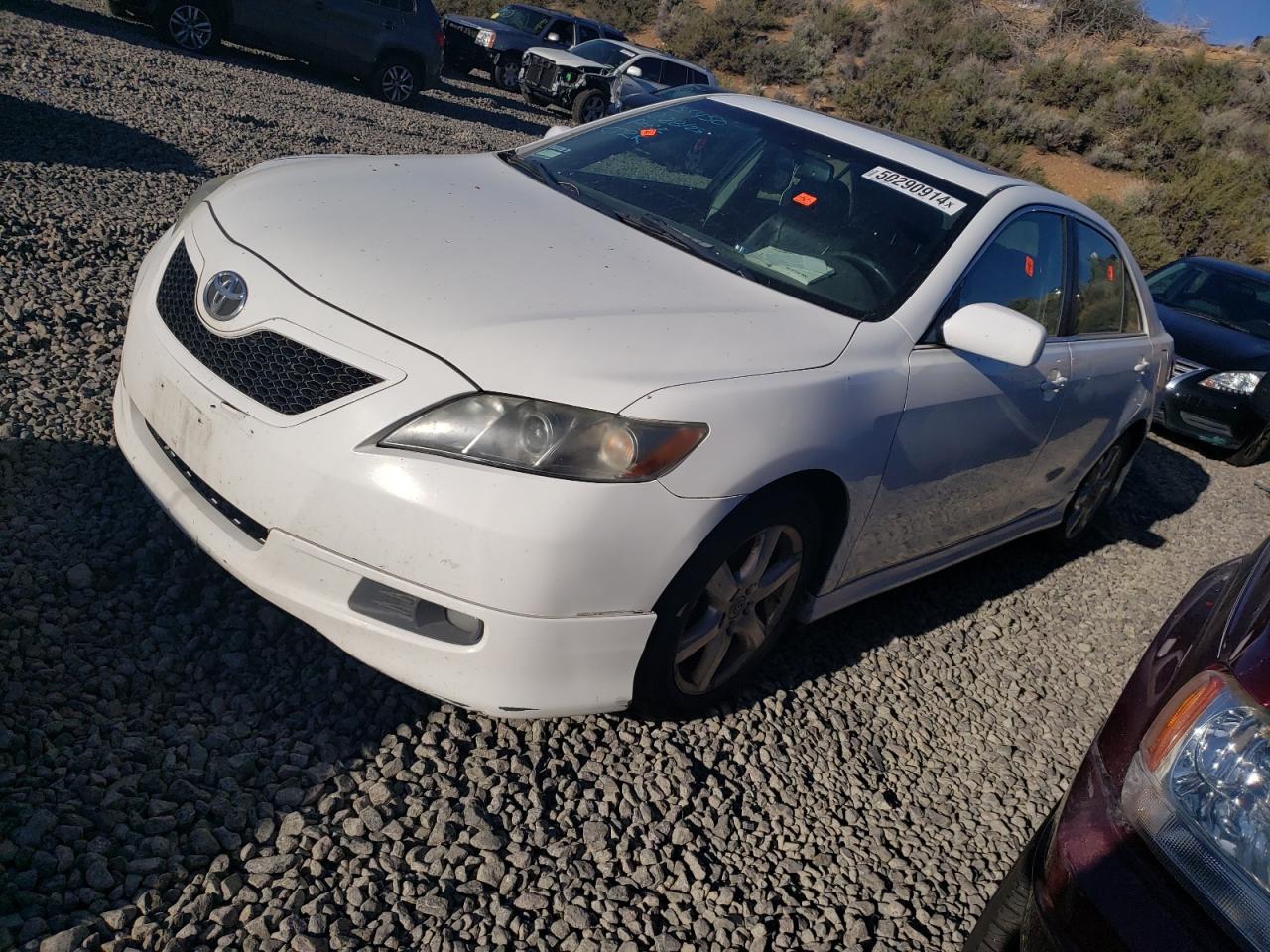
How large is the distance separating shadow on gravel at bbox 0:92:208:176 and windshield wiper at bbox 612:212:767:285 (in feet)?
16.2

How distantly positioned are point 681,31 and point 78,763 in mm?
33618

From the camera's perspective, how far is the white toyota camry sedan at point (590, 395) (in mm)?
2311

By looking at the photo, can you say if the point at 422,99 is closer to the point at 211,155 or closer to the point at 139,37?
the point at 139,37

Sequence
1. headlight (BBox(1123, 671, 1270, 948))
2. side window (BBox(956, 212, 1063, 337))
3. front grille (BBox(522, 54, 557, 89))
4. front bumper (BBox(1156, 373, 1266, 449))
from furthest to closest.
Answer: front grille (BBox(522, 54, 557, 89)) < front bumper (BBox(1156, 373, 1266, 449)) < side window (BBox(956, 212, 1063, 337)) < headlight (BBox(1123, 671, 1270, 948))

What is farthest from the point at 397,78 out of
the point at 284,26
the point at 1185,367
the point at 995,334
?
the point at 995,334

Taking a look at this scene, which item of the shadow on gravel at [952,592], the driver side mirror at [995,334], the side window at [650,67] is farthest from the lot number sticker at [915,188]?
the side window at [650,67]

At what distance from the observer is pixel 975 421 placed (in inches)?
133

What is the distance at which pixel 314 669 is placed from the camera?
110 inches

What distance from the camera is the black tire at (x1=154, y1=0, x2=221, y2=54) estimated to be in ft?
40.4

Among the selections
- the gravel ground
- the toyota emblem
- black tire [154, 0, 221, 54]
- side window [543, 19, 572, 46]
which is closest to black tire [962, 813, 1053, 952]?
the gravel ground

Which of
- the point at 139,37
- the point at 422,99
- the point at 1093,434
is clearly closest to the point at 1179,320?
the point at 1093,434

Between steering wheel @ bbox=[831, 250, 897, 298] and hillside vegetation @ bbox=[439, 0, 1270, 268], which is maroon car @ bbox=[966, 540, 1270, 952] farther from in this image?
hillside vegetation @ bbox=[439, 0, 1270, 268]

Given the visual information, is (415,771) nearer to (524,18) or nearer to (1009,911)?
(1009,911)

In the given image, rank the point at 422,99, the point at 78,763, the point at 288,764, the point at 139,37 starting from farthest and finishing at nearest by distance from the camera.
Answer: the point at 422,99 → the point at 139,37 → the point at 288,764 → the point at 78,763
